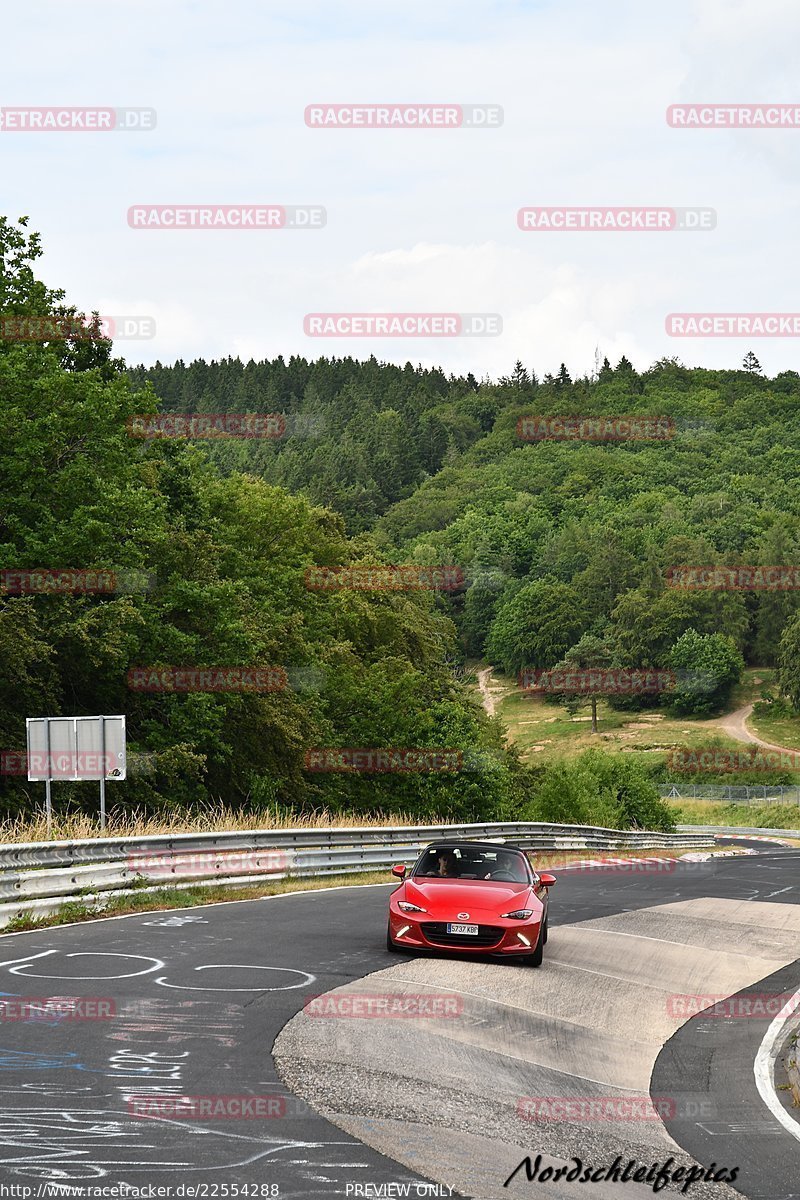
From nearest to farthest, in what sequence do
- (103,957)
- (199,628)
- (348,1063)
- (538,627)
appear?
(348,1063)
(103,957)
(199,628)
(538,627)

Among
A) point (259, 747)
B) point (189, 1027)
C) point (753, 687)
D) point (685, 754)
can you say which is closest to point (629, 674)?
point (753, 687)

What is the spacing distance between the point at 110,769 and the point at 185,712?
21657 millimetres

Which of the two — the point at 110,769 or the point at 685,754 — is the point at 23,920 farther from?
the point at 685,754

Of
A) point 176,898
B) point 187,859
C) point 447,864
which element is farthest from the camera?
point 187,859

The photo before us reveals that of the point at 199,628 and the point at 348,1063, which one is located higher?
the point at 199,628

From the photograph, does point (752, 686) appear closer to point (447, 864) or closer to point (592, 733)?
point (592, 733)

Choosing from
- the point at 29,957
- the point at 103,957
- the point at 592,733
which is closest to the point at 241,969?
the point at 103,957

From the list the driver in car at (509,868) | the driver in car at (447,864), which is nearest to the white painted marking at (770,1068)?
the driver in car at (509,868)

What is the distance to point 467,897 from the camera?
14.9 meters

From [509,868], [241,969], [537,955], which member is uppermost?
[509,868]

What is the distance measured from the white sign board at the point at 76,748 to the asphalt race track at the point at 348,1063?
12.8 feet

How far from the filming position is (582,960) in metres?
16.0

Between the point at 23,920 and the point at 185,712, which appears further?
the point at 185,712

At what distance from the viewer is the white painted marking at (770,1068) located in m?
9.16
